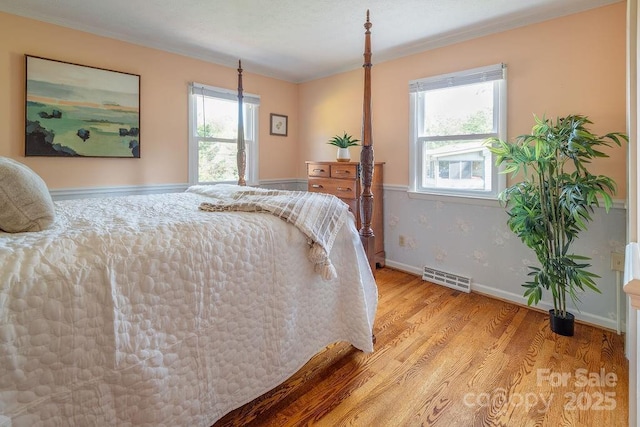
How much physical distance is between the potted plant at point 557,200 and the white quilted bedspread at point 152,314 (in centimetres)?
141

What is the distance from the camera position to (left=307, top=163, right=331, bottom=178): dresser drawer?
3.59 metres

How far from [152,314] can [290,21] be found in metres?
2.53

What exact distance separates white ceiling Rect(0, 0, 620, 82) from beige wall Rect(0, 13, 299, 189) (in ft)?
0.35

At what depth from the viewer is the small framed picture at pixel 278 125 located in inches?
168

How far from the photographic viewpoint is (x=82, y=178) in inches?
114

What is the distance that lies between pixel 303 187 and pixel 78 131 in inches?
101

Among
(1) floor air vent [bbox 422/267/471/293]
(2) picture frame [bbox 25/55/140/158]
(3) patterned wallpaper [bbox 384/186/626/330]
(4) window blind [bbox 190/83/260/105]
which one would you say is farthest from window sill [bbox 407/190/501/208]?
(2) picture frame [bbox 25/55/140/158]

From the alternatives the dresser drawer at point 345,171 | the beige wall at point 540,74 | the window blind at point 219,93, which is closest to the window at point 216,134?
the window blind at point 219,93

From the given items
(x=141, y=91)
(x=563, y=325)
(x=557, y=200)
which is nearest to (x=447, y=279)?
(x=563, y=325)

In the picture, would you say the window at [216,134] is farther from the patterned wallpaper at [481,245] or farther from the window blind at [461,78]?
the window blind at [461,78]

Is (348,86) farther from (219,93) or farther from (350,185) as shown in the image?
(219,93)

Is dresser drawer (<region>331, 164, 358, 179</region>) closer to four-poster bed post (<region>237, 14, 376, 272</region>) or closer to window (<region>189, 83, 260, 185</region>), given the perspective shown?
window (<region>189, 83, 260, 185</region>)

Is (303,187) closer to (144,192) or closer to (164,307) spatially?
(144,192)

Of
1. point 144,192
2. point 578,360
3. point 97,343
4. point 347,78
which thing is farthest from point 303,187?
point 97,343
